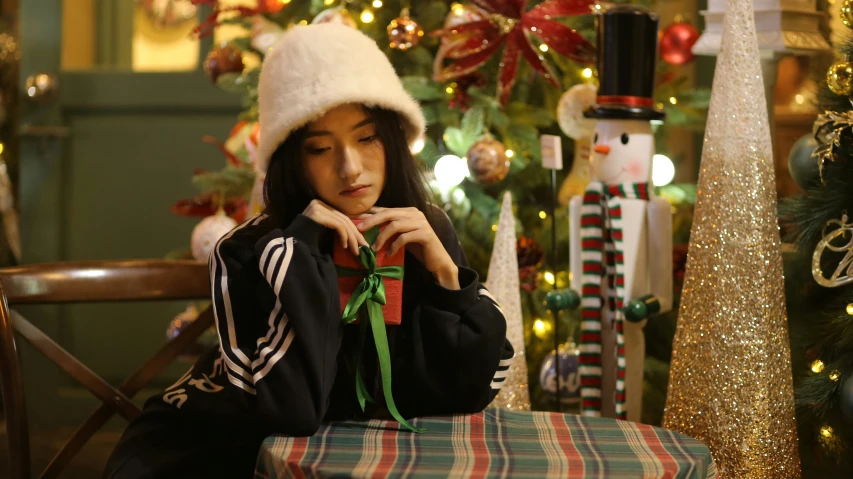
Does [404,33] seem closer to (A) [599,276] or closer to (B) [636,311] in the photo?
(A) [599,276]

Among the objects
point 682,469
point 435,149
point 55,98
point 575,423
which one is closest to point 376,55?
point 575,423

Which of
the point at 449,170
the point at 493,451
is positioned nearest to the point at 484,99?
the point at 449,170

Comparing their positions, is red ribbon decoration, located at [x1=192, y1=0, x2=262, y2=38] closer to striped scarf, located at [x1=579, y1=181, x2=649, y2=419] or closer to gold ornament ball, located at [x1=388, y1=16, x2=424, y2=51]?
gold ornament ball, located at [x1=388, y1=16, x2=424, y2=51]

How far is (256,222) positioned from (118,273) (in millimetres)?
342

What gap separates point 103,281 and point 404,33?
959mm

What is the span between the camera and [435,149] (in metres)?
2.38

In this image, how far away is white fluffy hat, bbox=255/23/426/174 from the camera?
1.29 m

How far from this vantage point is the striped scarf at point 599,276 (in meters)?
1.85

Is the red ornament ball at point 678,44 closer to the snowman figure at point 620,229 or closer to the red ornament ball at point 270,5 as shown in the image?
the snowman figure at point 620,229

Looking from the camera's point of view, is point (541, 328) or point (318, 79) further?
point (541, 328)

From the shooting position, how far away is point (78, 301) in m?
1.61

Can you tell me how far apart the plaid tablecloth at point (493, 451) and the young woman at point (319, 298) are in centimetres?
9

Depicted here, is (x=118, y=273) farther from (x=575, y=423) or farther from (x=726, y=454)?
(x=726, y=454)

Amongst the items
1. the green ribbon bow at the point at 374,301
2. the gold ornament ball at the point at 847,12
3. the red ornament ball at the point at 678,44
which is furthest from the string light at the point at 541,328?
the green ribbon bow at the point at 374,301
